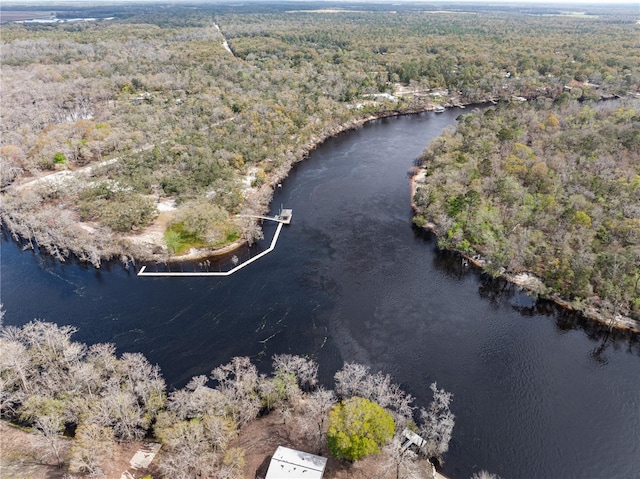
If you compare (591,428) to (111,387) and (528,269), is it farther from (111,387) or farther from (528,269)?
(111,387)

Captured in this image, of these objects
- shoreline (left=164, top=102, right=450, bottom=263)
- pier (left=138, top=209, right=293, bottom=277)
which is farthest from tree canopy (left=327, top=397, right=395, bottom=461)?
shoreline (left=164, top=102, right=450, bottom=263)

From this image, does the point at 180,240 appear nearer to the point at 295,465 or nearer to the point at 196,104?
the point at 295,465

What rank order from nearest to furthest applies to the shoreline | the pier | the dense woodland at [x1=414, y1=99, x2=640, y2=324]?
1. the dense woodland at [x1=414, y1=99, x2=640, y2=324]
2. the pier
3. the shoreline

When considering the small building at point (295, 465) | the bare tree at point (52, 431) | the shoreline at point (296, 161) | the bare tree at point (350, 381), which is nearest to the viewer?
the small building at point (295, 465)

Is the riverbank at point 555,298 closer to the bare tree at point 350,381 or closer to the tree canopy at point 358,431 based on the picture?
the bare tree at point 350,381

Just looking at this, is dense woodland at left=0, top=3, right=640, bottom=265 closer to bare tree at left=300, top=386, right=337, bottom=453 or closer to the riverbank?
bare tree at left=300, top=386, right=337, bottom=453

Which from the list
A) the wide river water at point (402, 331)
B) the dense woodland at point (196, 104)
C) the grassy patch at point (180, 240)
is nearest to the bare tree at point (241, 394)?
the wide river water at point (402, 331)
